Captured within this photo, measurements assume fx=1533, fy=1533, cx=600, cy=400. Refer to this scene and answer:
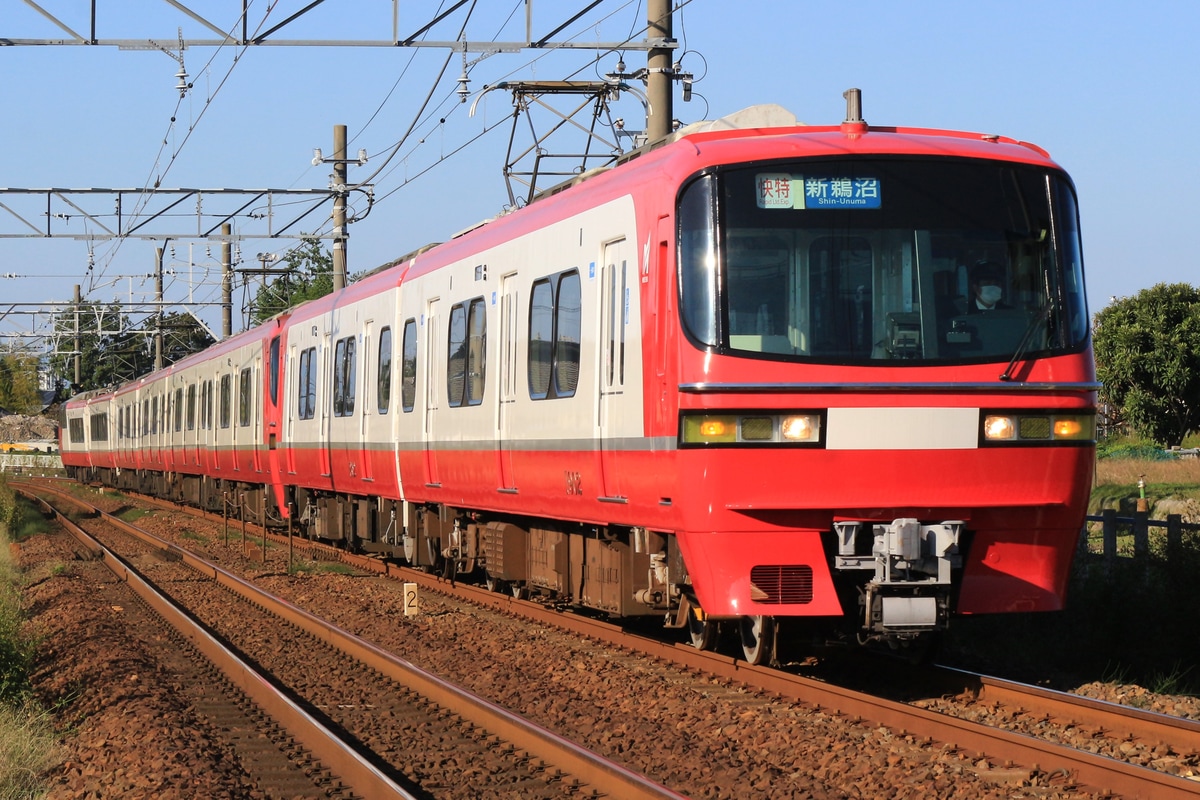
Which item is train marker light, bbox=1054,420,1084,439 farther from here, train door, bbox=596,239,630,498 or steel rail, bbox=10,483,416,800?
steel rail, bbox=10,483,416,800

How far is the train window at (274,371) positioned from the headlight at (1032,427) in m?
15.5

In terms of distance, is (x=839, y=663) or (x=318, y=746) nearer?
(x=318, y=746)

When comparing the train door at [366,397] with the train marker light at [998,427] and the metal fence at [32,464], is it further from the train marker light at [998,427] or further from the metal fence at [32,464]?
the metal fence at [32,464]

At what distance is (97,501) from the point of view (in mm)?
41281

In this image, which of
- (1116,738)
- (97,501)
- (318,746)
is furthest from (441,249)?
(97,501)

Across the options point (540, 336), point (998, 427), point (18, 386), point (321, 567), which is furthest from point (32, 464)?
point (998, 427)

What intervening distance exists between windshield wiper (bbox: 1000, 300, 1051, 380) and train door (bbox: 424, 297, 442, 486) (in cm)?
664

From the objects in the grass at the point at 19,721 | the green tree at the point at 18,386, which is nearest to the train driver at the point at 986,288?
the grass at the point at 19,721

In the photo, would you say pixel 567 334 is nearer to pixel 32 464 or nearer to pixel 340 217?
pixel 340 217

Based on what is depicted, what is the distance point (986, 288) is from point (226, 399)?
21.0 metres

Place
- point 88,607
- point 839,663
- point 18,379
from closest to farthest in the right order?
point 839,663 → point 88,607 → point 18,379

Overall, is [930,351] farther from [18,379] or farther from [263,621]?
[18,379]

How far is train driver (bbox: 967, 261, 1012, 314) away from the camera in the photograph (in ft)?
26.7

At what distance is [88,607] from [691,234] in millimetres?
9090
